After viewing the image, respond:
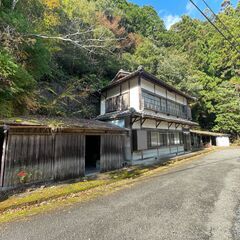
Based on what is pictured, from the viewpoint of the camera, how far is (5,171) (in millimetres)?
7078

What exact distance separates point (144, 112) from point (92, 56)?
12.1 m

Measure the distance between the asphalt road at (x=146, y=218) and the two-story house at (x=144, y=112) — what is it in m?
7.10

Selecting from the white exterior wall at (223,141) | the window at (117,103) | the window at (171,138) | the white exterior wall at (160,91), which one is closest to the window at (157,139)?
the window at (171,138)

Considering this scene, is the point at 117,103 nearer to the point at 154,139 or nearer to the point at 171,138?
the point at 154,139

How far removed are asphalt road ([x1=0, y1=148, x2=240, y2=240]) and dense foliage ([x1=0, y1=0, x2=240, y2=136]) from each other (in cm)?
690

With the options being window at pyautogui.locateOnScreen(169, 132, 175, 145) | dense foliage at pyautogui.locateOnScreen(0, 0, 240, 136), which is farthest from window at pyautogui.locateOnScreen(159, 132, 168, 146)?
dense foliage at pyautogui.locateOnScreen(0, 0, 240, 136)

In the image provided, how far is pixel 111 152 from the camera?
11.4m

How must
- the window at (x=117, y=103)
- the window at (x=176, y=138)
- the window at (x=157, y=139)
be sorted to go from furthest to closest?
the window at (x=176, y=138)
the window at (x=117, y=103)
the window at (x=157, y=139)

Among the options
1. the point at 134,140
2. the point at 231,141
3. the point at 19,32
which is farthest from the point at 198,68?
the point at 19,32

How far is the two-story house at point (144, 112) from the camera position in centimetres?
1427

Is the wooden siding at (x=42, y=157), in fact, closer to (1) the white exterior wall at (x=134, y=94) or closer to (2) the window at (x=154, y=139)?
(1) the white exterior wall at (x=134, y=94)

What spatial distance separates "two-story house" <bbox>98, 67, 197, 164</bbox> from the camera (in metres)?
14.3

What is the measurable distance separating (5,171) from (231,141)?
3890cm

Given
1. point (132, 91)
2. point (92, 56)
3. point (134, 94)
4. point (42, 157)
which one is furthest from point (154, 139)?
point (92, 56)
